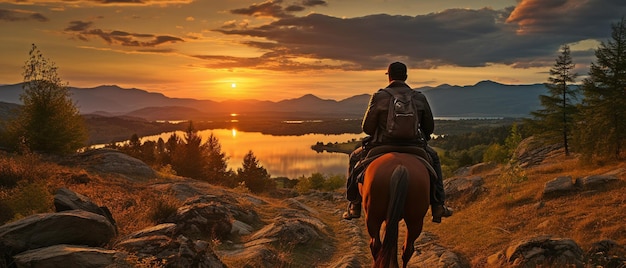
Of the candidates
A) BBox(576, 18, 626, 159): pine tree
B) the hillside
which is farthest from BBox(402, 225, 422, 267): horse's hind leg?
BBox(576, 18, 626, 159): pine tree

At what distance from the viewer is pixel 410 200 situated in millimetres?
6832

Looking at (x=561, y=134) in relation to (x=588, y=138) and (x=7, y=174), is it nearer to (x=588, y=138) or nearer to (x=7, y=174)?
(x=588, y=138)

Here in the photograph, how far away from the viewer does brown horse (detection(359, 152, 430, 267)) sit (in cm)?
665

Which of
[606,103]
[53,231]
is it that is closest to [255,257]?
[53,231]

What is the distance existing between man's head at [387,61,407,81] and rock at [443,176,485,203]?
1756cm

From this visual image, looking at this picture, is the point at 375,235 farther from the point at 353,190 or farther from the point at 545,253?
the point at 545,253

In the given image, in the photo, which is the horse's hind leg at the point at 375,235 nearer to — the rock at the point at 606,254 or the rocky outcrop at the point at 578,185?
the rock at the point at 606,254

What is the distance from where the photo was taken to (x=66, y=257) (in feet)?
20.9

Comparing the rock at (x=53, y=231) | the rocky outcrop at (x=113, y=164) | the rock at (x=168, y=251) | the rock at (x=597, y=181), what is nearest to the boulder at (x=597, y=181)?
the rock at (x=597, y=181)

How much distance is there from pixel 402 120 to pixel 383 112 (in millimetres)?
496

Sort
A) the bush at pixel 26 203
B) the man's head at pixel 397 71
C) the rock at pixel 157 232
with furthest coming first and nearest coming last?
the bush at pixel 26 203, the rock at pixel 157 232, the man's head at pixel 397 71

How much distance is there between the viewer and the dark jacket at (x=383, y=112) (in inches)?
314

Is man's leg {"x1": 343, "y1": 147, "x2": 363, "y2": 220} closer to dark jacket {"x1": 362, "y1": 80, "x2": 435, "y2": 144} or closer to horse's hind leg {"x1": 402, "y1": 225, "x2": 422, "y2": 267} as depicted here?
dark jacket {"x1": 362, "y1": 80, "x2": 435, "y2": 144}

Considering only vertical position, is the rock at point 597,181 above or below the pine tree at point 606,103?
below
